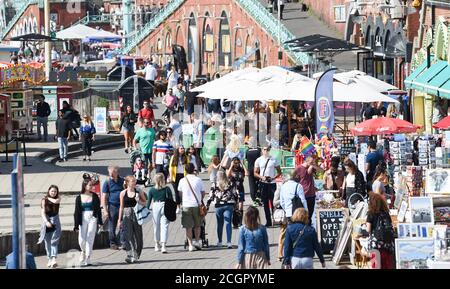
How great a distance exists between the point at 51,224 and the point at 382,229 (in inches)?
172

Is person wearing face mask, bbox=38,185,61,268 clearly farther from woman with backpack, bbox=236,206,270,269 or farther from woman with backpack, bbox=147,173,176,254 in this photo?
woman with backpack, bbox=236,206,270,269

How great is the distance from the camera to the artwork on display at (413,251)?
701 inches

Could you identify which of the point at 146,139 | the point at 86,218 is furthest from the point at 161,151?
the point at 86,218

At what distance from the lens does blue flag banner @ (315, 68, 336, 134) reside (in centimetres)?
2938

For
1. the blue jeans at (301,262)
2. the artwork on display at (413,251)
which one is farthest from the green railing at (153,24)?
the blue jeans at (301,262)

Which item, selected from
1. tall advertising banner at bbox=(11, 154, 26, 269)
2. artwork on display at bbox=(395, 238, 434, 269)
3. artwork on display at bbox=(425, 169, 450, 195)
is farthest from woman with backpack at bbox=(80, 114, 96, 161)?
tall advertising banner at bbox=(11, 154, 26, 269)

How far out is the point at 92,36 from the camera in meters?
68.9

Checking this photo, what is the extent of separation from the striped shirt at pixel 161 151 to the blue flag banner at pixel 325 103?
9.14ft

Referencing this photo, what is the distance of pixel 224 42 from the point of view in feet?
289

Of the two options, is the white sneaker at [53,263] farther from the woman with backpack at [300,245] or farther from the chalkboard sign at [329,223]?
the woman with backpack at [300,245]

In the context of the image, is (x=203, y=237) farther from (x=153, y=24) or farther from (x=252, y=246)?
(x=153, y=24)

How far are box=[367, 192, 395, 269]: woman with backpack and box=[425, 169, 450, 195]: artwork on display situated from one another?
86.9 inches

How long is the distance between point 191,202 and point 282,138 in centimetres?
1317
